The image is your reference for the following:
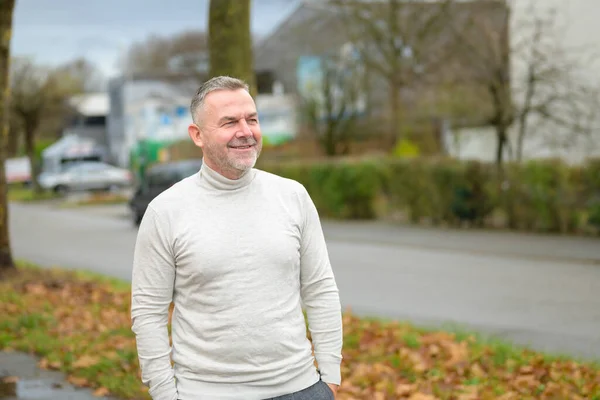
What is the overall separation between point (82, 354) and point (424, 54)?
25.4 meters

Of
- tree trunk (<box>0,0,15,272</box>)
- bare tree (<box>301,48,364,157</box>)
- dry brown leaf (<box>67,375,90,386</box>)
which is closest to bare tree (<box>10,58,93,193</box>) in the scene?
bare tree (<box>301,48,364,157</box>)

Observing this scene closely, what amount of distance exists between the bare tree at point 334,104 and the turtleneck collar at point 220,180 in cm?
3681

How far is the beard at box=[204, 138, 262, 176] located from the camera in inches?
130

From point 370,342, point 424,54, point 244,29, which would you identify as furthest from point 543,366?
point 424,54

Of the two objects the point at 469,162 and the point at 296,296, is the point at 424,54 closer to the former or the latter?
the point at 469,162

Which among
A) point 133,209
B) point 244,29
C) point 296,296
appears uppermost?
point 244,29

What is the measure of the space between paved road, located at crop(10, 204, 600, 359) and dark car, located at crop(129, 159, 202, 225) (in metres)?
1.58

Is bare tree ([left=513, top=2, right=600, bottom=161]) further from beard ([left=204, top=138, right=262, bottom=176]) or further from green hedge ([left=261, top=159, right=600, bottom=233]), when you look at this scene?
beard ([left=204, top=138, right=262, bottom=176])

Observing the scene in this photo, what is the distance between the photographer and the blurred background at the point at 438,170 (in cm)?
1186

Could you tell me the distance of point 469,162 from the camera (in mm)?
21328

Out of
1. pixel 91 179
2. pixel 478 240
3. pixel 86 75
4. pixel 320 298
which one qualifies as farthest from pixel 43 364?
pixel 86 75

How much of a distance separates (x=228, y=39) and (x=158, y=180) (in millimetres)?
16933

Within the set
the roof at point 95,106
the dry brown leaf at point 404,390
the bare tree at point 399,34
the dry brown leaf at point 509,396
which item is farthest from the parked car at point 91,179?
the dry brown leaf at point 509,396

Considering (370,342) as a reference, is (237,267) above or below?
above
